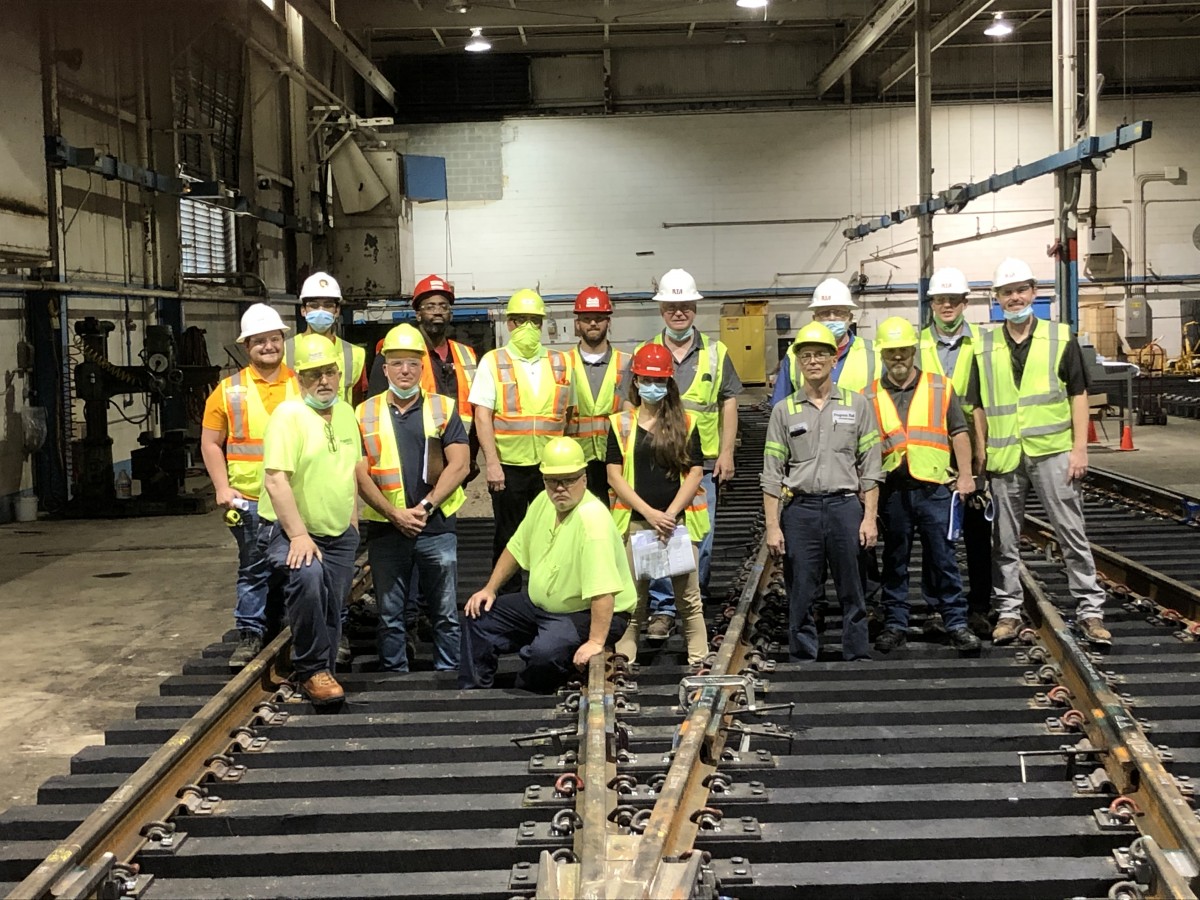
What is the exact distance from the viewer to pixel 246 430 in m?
5.75

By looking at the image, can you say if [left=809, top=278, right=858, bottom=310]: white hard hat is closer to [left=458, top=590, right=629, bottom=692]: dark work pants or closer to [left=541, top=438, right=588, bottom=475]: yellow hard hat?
[left=541, top=438, right=588, bottom=475]: yellow hard hat

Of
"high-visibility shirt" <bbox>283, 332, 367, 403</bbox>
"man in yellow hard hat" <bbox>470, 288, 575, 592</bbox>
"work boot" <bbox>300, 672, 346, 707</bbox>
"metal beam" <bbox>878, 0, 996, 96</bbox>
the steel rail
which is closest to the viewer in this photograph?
the steel rail

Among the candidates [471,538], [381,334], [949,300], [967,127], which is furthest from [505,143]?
[949,300]

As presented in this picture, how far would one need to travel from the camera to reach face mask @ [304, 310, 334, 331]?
625 centimetres

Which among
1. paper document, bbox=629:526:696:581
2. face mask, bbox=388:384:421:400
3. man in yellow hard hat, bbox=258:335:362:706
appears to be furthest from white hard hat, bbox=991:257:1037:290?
man in yellow hard hat, bbox=258:335:362:706

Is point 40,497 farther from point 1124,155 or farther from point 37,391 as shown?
point 1124,155

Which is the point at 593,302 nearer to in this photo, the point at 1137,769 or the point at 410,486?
the point at 410,486

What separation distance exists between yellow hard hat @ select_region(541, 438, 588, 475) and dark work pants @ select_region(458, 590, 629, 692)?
670 millimetres

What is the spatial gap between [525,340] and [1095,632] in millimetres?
3129

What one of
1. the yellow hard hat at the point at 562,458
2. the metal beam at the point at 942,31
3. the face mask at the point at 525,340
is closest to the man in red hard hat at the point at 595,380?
the face mask at the point at 525,340

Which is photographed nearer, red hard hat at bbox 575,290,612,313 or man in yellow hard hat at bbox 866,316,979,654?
man in yellow hard hat at bbox 866,316,979,654

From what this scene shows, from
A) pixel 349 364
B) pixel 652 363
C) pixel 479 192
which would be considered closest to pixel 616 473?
pixel 652 363

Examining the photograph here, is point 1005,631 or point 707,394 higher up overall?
point 707,394

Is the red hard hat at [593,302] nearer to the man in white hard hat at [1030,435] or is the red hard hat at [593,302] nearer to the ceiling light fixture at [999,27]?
the man in white hard hat at [1030,435]
